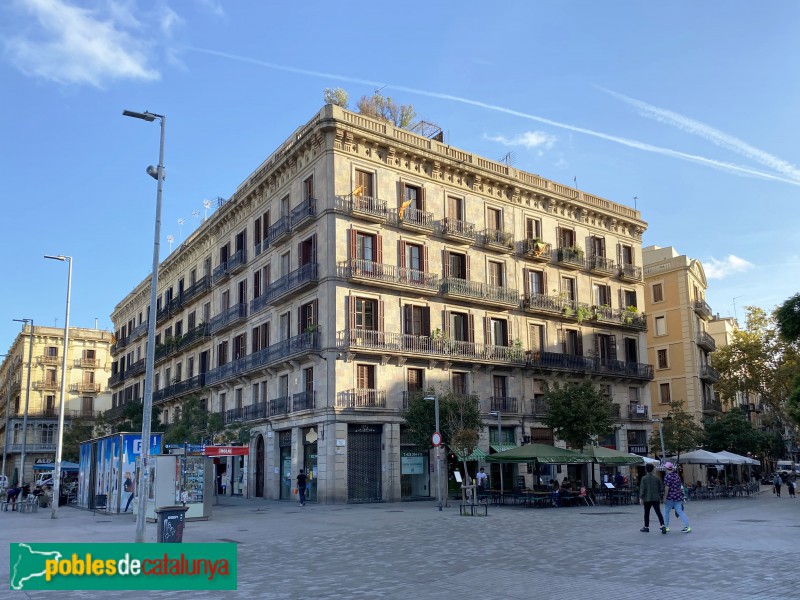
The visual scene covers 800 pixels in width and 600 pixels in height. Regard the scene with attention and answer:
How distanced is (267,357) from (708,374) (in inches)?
1392

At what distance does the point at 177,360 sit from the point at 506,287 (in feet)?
84.3

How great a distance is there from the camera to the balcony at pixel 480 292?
39062 mm

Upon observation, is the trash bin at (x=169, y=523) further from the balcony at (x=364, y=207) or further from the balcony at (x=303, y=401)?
the balcony at (x=364, y=207)

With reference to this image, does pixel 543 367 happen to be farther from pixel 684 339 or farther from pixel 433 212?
pixel 684 339

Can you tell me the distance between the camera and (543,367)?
42469 millimetres

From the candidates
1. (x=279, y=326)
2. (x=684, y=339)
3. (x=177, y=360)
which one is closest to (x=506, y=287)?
(x=279, y=326)

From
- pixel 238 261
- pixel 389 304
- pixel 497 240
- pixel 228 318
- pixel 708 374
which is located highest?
pixel 497 240

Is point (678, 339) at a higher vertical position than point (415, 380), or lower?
higher

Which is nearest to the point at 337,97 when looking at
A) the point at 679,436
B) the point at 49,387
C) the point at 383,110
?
the point at 383,110

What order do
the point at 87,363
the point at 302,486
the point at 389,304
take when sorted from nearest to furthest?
the point at 302,486 → the point at 389,304 → the point at 87,363

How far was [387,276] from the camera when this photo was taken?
36.9 metres

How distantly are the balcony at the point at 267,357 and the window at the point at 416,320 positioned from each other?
192 inches

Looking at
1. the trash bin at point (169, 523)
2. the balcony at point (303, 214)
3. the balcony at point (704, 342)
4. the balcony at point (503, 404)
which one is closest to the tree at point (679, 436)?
the balcony at point (503, 404)

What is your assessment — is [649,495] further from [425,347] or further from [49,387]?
[49,387]
